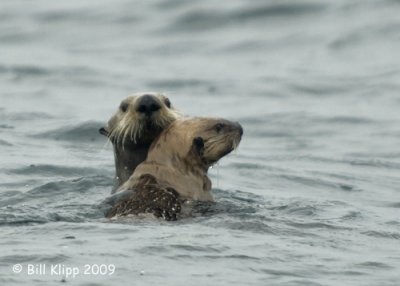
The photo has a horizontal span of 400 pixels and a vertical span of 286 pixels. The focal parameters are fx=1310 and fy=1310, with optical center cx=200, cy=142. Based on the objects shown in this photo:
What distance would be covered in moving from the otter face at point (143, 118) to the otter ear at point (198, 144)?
28 cm

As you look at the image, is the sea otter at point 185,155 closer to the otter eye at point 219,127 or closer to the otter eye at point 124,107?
the otter eye at point 219,127

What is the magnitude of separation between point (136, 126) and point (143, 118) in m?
0.09

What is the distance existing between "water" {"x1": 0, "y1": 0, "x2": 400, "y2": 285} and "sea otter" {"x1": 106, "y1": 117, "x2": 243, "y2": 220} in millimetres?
308

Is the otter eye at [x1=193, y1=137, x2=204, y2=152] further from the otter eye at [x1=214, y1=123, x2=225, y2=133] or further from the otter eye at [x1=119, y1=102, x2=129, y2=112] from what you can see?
the otter eye at [x1=119, y1=102, x2=129, y2=112]

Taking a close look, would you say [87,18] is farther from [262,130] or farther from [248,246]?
[248,246]

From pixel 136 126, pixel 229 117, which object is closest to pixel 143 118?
pixel 136 126

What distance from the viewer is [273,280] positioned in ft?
22.7

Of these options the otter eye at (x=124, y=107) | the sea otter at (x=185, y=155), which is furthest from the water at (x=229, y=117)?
the otter eye at (x=124, y=107)

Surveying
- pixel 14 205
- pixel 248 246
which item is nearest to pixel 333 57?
pixel 14 205

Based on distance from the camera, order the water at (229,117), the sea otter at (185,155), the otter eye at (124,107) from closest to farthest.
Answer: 1. the water at (229,117)
2. the sea otter at (185,155)
3. the otter eye at (124,107)

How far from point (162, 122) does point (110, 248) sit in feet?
5.71

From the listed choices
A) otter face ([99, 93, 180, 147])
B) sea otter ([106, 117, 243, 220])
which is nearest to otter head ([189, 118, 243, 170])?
sea otter ([106, 117, 243, 220])

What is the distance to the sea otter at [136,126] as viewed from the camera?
29.1 ft

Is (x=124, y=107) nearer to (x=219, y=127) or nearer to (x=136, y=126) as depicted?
(x=136, y=126)
